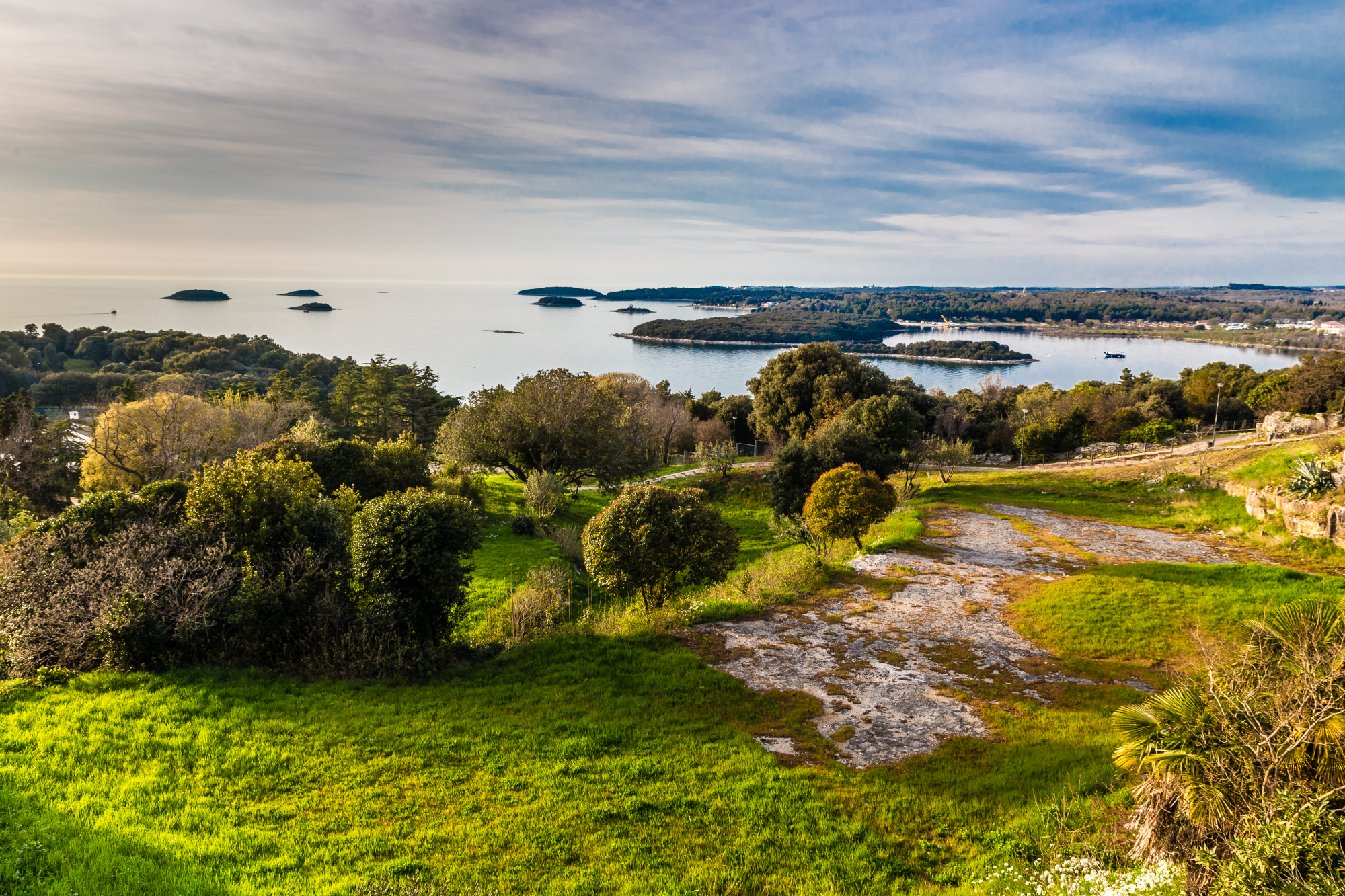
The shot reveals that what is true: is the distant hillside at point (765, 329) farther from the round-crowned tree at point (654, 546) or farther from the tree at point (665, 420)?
the round-crowned tree at point (654, 546)

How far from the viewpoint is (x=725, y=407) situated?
56281 mm

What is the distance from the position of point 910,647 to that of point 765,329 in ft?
441

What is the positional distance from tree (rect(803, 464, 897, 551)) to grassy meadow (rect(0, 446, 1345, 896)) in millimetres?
5841

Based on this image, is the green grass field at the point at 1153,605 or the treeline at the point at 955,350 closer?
the green grass field at the point at 1153,605

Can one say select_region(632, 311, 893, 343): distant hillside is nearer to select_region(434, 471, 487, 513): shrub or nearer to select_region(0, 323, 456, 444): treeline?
select_region(0, 323, 456, 444): treeline

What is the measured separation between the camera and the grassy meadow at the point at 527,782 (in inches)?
213

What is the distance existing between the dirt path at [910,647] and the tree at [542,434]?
15379mm

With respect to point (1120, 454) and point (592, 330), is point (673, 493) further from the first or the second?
point (592, 330)

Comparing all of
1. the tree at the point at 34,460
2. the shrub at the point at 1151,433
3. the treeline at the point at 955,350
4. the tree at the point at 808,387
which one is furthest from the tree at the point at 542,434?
the treeline at the point at 955,350

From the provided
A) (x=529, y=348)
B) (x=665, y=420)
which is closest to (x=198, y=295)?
(x=529, y=348)

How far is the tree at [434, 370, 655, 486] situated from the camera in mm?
27766

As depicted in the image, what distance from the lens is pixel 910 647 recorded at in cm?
1073

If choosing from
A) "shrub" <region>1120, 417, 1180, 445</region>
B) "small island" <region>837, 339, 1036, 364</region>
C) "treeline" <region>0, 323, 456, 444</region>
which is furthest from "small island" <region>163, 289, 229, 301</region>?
"shrub" <region>1120, 417, 1180, 445</region>

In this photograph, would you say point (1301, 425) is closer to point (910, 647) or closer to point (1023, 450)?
point (1023, 450)
